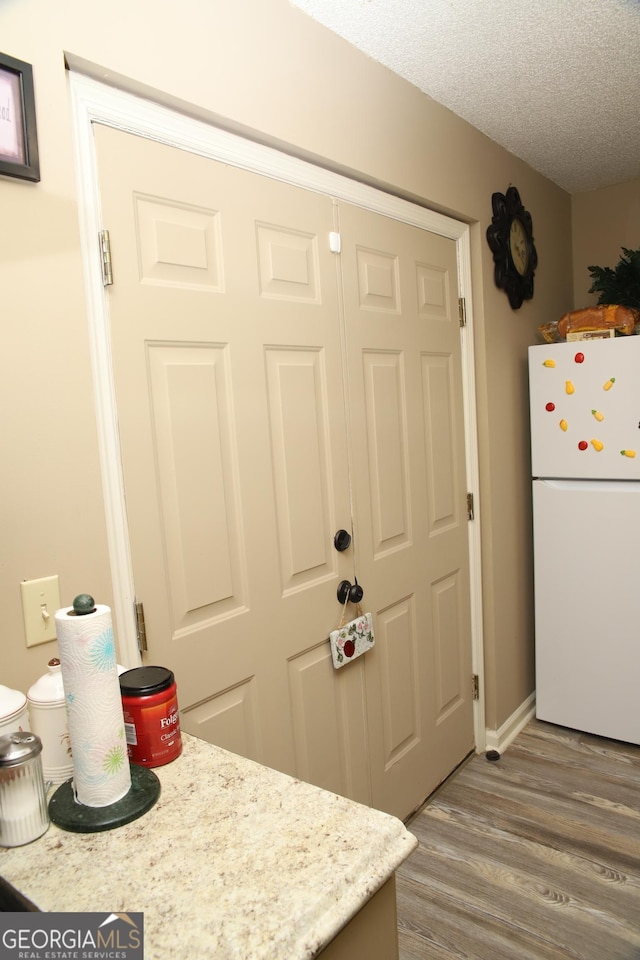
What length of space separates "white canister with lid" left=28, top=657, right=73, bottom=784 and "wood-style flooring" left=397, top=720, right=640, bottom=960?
3.99 ft

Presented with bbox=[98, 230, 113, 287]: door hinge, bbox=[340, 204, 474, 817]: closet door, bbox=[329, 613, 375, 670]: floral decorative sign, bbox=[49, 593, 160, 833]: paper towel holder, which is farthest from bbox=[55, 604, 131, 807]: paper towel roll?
bbox=[340, 204, 474, 817]: closet door

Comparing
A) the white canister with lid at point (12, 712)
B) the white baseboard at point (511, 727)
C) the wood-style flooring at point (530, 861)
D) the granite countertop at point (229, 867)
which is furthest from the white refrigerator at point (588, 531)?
the white canister with lid at point (12, 712)

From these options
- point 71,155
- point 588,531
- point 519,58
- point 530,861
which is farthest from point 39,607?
point 588,531

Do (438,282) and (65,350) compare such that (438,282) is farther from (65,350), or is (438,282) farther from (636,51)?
(65,350)

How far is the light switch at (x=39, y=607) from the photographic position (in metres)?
1.13

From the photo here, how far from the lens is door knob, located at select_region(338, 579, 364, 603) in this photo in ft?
6.27

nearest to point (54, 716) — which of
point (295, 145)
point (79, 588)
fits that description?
point (79, 588)

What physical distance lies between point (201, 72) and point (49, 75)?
399mm

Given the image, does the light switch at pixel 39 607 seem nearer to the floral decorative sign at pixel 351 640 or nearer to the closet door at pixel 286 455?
→ the closet door at pixel 286 455

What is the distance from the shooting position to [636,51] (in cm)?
203

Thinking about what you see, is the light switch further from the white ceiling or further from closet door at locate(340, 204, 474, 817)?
the white ceiling

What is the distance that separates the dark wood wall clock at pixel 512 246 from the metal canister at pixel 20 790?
93.4 inches

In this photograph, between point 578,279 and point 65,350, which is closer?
point 65,350

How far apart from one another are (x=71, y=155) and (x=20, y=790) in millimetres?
1071
